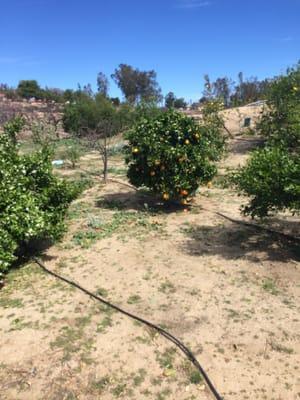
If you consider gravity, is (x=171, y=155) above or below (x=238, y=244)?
above

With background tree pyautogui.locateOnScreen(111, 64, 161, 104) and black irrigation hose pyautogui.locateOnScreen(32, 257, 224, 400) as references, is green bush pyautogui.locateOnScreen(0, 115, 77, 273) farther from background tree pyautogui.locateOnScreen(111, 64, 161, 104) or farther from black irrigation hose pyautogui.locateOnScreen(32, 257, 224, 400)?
background tree pyautogui.locateOnScreen(111, 64, 161, 104)

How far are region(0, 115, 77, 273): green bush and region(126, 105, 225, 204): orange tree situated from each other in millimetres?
1868

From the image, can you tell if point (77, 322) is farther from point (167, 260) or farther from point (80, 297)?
point (167, 260)

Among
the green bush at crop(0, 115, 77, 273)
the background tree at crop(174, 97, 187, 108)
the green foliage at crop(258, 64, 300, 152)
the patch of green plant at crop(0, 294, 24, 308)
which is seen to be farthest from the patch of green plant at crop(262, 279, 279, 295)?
the background tree at crop(174, 97, 187, 108)

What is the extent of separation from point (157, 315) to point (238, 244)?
2274mm

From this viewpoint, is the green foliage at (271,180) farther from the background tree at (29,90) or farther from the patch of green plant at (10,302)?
the background tree at (29,90)

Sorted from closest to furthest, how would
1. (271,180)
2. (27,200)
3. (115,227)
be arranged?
(271,180) < (27,200) < (115,227)

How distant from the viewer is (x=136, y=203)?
8578 mm

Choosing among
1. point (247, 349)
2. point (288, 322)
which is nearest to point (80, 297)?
point (247, 349)

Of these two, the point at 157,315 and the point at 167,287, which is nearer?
the point at 157,315

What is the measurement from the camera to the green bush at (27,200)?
5.18m

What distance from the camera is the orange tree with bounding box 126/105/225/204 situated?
7633 mm

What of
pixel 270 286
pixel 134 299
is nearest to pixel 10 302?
pixel 134 299

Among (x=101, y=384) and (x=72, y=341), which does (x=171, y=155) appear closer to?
(x=72, y=341)
